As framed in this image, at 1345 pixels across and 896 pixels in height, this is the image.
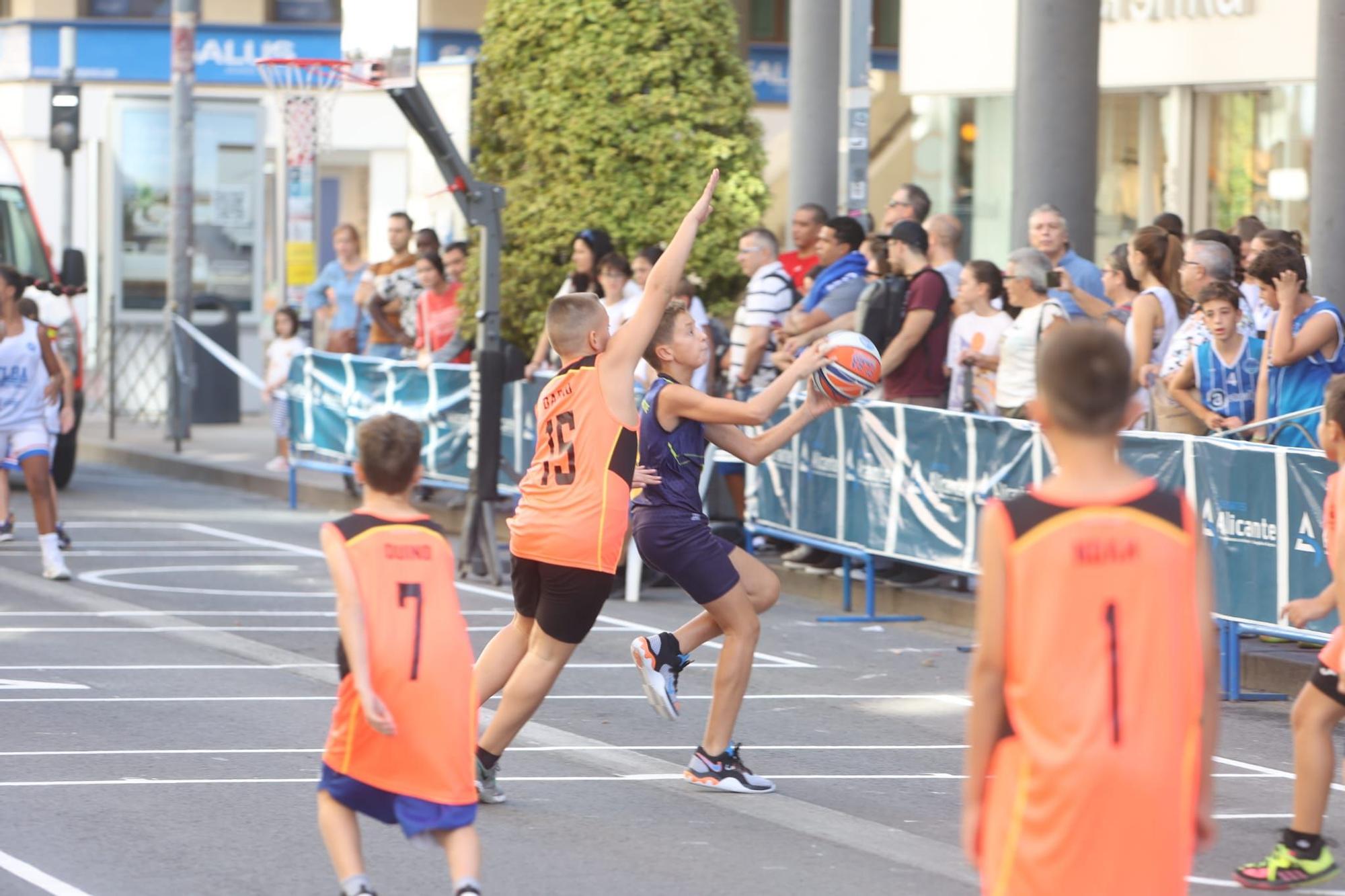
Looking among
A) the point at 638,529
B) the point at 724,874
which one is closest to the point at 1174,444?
the point at 638,529

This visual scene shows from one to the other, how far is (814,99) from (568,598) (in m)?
11.8

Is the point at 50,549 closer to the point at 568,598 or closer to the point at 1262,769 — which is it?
the point at 568,598

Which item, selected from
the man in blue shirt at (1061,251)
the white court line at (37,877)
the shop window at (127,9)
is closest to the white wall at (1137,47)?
the man in blue shirt at (1061,251)

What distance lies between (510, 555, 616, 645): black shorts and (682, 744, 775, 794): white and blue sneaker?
68 centimetres

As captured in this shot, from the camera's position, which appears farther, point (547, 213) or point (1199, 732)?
point (547, 213)

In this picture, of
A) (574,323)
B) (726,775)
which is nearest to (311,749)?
(726,775)

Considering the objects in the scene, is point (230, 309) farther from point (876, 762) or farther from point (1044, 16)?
point (876, 762)

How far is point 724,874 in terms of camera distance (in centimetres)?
654

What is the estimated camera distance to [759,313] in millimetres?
13461

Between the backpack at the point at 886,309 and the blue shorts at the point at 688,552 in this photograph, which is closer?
the blue shorts at the point at 688,552

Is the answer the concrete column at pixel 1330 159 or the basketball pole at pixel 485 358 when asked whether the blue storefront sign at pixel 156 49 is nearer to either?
the basketball pole at pixel 485 358

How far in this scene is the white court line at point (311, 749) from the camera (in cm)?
817

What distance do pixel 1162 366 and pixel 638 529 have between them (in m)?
4.32

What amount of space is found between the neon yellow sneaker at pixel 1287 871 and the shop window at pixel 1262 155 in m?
11.8
